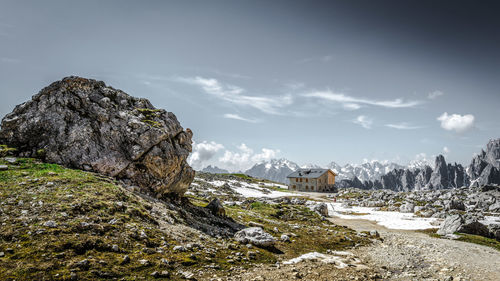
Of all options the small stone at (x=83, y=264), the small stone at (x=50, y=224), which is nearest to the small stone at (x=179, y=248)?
the small stone at (x=83, y=264)

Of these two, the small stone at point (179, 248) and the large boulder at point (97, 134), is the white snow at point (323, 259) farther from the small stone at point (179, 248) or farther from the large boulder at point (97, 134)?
the large boulder at point (97, 134)

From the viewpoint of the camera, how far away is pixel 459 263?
61.9 ft

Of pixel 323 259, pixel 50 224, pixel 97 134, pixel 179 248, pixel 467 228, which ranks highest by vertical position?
pixel 97 134

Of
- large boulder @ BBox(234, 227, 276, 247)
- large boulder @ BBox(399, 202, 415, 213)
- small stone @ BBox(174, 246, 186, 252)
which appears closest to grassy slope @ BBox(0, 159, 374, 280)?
small stone @ BBox(174, 246, 186, 252)

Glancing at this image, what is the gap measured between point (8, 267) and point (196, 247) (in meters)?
8.35

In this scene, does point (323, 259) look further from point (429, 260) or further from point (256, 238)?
point (429, 260)

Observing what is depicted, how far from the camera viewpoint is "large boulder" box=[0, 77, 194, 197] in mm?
22562

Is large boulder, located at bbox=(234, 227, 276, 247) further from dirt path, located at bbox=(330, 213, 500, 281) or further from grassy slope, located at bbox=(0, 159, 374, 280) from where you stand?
dirt path, located at bbox=(330, 213, 500, 281)

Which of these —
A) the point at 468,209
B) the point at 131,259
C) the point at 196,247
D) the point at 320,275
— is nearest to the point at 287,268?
the point at 320,275

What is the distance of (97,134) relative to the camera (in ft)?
78.3

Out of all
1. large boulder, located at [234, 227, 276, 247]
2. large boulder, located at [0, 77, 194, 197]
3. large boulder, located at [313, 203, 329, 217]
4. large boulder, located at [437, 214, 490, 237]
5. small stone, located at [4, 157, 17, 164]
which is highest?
large boulder, located at [0, 77, 194, 197]

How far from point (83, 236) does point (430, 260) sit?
2388cm

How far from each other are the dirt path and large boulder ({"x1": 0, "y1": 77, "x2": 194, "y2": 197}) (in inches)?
784

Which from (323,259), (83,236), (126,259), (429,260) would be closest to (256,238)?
(323,259)
